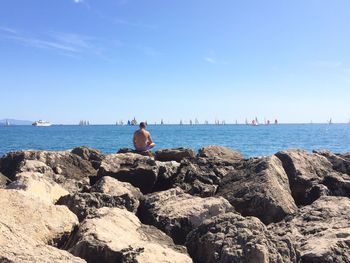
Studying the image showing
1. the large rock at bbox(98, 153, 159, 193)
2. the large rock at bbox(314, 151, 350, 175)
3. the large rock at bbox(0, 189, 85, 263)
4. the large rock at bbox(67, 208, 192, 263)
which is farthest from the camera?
the large rock at bbox(314, 151, 350, 175)

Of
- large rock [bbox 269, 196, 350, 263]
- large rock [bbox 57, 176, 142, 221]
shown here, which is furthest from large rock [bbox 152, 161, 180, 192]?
large rock [bbox 269, 196, 350, 263]

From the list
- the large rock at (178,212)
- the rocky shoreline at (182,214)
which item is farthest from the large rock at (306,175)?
the large rock at (178,212)

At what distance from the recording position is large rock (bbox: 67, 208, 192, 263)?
4.82 meters

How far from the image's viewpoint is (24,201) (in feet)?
18.6

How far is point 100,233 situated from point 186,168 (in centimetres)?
525

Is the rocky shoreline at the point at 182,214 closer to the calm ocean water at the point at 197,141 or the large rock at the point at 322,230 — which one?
the large rock at the point at 322,230

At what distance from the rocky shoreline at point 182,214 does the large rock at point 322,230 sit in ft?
0.05

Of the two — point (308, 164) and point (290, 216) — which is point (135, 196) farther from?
point (308, 164)

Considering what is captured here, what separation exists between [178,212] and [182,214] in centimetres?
12

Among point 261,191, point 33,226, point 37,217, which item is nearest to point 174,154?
point 261,191

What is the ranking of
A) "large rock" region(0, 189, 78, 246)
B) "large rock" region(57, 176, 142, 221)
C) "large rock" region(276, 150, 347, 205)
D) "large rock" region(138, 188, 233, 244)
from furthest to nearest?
"large rock" region(276, 150, 347, 205) → "large rock" region(57, 176, 142, 221) → "large rock" region(138, 188, 233, 244) → "large rock" region(0, 189, 78, 246)

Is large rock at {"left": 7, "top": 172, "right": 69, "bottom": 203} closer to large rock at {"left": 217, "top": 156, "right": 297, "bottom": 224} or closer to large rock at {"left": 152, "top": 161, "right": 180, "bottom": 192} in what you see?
large rock at {"left": 152, "top": 161, "right": 180, "bottom": 192}

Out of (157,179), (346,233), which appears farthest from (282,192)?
(157,179)

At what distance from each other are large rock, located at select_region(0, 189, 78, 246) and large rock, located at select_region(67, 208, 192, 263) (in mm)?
251
